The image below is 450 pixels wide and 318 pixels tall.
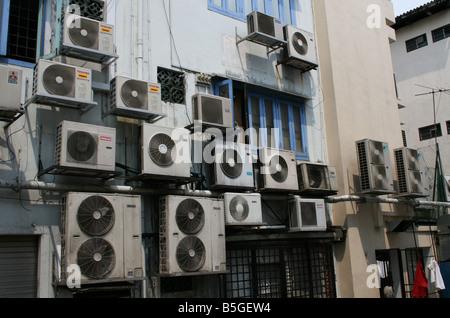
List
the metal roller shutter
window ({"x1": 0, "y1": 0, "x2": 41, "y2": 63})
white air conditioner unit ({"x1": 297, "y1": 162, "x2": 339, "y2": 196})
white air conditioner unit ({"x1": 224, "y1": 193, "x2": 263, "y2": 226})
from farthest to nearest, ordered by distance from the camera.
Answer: white air conditioner unit ({"x1": 297, "y1": 162, "x2": 339, "y2": 196}), white air conditioner unit ({"x1": 224, "y1": 193, "x2": 263, "y2": 226}), window ({"x1": 0, "y1": 0, "x2": 41, "y2": 63}), the metal roller shutter

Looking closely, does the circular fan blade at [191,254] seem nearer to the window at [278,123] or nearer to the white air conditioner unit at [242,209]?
the white air conditioner unit at [242,209]

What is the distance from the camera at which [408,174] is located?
38.0 feet

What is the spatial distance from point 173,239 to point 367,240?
588 cm

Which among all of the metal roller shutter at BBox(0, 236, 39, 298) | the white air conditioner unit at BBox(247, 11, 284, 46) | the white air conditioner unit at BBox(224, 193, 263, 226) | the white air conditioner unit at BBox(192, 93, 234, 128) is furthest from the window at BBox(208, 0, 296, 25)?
the metal roller shutter at BBox(0, 236, 39, 298)

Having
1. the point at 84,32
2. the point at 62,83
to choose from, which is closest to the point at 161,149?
the point at 62,83

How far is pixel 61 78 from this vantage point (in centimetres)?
693

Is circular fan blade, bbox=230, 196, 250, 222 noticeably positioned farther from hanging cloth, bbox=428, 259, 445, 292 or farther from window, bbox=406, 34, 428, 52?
window, bbox=406, 34, 428, 52

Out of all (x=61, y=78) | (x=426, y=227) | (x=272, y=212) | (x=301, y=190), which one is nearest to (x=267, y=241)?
(x=272, y=212)

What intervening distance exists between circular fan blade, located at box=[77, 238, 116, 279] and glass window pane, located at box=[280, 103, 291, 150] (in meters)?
5.43

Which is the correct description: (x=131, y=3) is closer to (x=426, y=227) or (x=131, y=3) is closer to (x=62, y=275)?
(x=62, y=275)

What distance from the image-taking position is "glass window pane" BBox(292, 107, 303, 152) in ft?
36.3

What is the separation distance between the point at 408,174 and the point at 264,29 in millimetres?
5373

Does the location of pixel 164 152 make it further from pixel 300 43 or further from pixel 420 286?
pixel 420 286

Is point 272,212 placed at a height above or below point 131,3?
below
